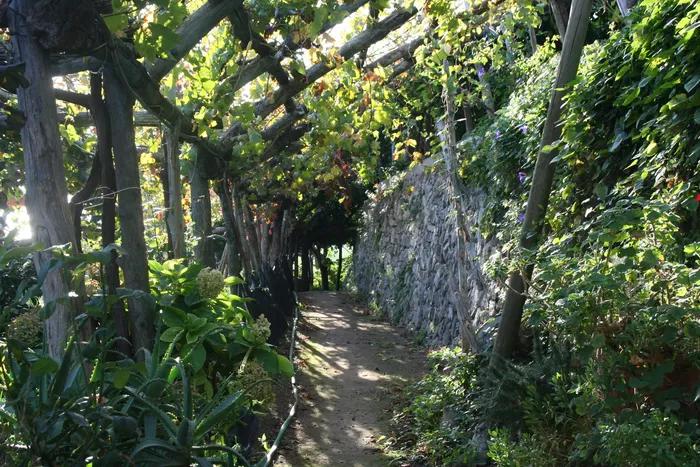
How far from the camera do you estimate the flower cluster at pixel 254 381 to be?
3509 mm

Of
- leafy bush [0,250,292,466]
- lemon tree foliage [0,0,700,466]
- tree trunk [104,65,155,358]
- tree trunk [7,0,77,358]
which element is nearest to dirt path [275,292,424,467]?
lemon tree foliage [0,0,700,466]

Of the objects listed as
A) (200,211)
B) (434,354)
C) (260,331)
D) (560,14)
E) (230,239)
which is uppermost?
(560,14)

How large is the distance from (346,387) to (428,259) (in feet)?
11.3

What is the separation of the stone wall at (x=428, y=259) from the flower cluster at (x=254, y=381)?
6.73 feet

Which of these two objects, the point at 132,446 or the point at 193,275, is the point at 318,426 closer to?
the point at 193,275

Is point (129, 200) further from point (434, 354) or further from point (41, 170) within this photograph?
point (434, 354)

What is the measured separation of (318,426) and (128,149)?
11.5 feet

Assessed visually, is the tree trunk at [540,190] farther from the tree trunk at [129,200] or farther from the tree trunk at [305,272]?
the tree trunk at [305,272]

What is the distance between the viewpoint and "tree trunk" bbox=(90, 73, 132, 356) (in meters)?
3.62

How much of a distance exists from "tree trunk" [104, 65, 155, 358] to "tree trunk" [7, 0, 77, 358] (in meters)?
0.71

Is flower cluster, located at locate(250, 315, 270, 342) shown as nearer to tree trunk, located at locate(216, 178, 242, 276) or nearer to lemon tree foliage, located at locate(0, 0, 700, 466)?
lemon tree foliage, located at locate(0, 0, 700, 466)

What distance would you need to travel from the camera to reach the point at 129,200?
382 centimetres

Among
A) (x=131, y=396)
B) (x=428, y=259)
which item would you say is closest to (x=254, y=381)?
(x=131, y=396)

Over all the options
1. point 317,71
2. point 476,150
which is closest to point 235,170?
point 317,71
